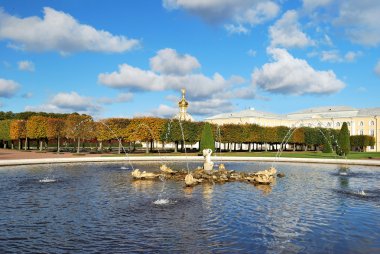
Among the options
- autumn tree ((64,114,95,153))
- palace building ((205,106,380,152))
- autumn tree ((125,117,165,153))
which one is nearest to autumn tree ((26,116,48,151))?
autumn tree ((64,114,95,153))

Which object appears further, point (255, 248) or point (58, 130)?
point (58, 130)

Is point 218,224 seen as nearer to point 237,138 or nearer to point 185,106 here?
point 237,138

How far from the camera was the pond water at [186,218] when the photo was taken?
10.7m

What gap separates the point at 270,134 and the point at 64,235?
72017 mm

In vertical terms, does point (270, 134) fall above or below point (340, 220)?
Result: above

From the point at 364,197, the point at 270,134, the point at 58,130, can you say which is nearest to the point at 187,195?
the point at 364,197

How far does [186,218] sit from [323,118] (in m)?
115

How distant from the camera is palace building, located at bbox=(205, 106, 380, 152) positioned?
111062 millimetres

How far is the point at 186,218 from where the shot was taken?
1391 centimetres

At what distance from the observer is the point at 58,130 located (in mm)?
67438

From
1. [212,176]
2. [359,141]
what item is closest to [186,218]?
[212,176]

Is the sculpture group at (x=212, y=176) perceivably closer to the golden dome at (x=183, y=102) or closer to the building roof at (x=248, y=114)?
the golden dome at (x=183, y=102)

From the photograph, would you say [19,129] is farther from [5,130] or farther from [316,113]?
[316,113]

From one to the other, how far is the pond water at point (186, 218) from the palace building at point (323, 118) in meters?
97.3
